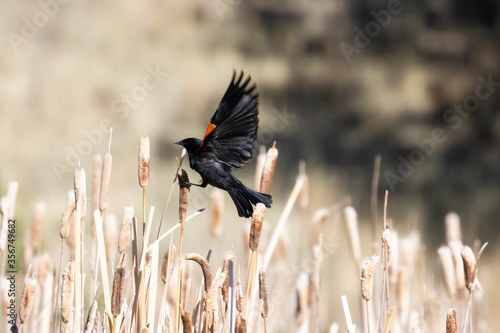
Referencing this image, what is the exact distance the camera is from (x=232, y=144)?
1200mm

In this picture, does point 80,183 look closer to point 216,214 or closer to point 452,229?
point 216,214

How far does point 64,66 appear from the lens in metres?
3.75

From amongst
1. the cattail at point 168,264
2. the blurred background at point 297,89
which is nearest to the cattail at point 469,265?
the cattail at point 168,264

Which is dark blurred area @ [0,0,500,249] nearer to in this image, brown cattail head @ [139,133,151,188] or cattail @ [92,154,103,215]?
cattail @ [92,154,103,215]

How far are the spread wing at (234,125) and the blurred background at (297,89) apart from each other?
7.96 feet

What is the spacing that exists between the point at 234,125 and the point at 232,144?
5cm

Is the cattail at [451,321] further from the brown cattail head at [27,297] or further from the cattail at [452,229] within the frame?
the brown cattail head at [27,297]

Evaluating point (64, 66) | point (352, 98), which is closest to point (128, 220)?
point (64, 66)

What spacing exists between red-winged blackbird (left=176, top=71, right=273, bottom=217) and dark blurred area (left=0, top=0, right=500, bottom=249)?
2443 mm

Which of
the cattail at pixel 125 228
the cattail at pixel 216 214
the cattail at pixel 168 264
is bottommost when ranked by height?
the cattail at pixel 168 264

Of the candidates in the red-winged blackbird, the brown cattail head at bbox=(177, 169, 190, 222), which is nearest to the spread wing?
the red-winged blackbird

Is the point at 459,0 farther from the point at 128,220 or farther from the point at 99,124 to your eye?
the point at 128,220

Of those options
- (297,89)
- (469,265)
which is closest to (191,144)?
(469,265)

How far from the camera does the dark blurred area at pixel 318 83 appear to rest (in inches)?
148
